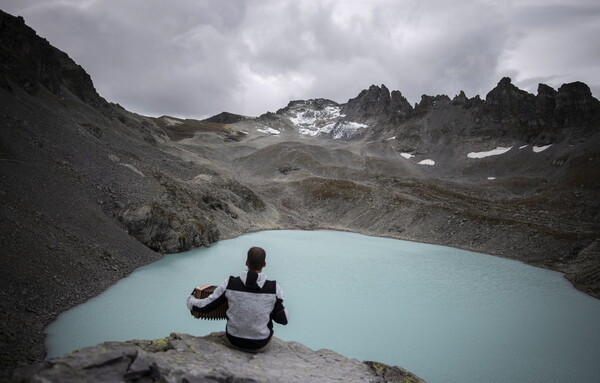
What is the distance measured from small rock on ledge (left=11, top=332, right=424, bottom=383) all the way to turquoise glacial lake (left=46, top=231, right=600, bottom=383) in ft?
20.7

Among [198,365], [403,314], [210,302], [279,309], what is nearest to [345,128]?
[403,314]

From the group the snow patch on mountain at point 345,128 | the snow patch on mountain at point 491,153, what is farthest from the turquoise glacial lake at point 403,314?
the snow patch on mountain at point 345,128

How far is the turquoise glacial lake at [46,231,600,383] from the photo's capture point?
538 inches

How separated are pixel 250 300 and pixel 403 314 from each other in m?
14.5

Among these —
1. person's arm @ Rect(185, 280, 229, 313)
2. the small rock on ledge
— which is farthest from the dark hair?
the small rock on ledge

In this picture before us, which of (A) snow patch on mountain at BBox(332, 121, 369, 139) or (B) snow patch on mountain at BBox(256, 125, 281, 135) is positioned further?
(B) snow patch on mountain at BBox(256, 125, 281, 135)

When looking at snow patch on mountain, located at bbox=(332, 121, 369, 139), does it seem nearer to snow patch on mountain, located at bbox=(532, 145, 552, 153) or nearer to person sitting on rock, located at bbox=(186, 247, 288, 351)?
snow patch on mountain, located at bbox=(532, 145, 552, 153)

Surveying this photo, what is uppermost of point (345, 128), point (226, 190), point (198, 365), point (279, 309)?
point (345, 128)

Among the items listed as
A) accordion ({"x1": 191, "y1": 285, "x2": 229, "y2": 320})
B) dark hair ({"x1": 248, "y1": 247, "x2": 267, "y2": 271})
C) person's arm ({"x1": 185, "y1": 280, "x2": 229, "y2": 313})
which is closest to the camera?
dark hair ({"x1": 248, "y1": 247, "x2": 267, "y2": 271})

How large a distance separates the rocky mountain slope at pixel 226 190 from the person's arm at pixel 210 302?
7.48 meters

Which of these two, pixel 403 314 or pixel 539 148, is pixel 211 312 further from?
pixel 539 148

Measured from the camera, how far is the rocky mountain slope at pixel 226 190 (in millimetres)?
17766

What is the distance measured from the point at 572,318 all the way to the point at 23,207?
1236 inches

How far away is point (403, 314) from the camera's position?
60.8 feet
